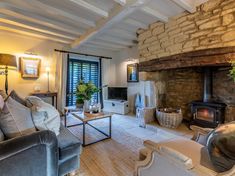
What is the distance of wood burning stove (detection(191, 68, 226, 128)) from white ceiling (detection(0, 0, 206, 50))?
1.59 m

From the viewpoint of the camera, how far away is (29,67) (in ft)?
13.6

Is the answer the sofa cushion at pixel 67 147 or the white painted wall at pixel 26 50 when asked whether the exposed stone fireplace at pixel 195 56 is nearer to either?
the sofa cushion at pixel 67 147

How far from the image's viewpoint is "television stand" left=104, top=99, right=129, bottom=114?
476 cm

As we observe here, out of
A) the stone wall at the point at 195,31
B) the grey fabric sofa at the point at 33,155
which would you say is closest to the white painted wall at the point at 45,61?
the stone wall at the point at 195,31

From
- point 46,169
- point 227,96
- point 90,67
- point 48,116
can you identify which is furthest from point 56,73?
point 227,96

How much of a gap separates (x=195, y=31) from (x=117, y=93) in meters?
3.19

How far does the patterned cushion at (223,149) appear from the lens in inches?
34.5

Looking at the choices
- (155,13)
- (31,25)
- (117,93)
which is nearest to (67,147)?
(155,13)

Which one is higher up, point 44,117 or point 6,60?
point 6,60

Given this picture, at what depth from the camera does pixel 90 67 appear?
18.1 ft

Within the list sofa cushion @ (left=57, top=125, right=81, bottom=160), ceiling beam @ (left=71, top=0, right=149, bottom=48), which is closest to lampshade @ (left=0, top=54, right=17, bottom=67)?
ceiling beam @ (left=71, top=0, right=149, bottom=48)

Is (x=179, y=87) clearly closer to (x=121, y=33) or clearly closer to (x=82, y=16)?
(x=121, y=33)

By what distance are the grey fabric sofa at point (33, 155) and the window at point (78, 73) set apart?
11.2ft

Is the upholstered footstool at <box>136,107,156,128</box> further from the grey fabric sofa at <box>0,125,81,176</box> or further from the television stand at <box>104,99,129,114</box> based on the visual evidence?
the grey fabric sofa at <box>0,125,81,176</box>
